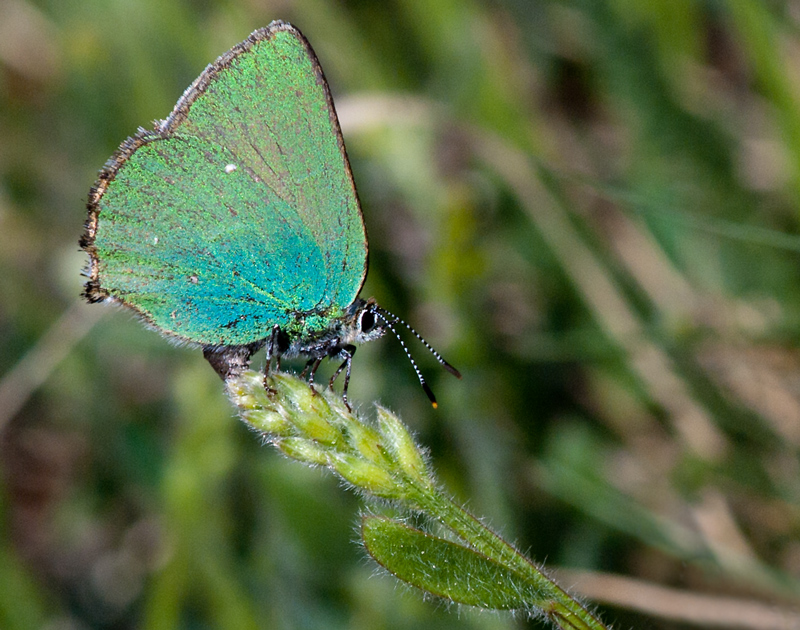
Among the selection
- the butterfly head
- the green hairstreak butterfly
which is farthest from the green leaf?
the butterfly head

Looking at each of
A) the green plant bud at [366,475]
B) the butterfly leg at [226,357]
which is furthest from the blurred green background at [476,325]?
the green plant bud at [366,475]

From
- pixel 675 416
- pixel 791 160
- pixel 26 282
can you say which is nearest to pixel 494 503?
pixel 675 416

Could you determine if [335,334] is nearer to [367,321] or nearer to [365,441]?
[367,321]

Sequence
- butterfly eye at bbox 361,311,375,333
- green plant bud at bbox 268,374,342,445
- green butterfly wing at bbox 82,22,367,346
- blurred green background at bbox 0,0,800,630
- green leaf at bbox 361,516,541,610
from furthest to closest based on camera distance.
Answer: blurred green background at bbox 0,0,800,630 < butterfly eye at bbox 361,311,375,333 < green butterfly wing at bbox 82,22,367,346 < green plant bud at bbox 268,374,342,445 < green leaf at bbox 361,516,541,610

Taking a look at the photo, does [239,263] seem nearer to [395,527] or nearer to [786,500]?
[395,527]

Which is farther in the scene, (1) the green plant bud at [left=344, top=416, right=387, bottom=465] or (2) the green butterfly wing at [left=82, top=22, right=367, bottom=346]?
(2) the green butterfly wing at [left=82, top=22, right=367, bottom=346]

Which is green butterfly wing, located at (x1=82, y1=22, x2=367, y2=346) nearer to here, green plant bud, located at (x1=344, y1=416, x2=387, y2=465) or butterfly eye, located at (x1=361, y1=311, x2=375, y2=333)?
butterfly eye, located at (x1=361, y1=311, x2=375, y2=333)
